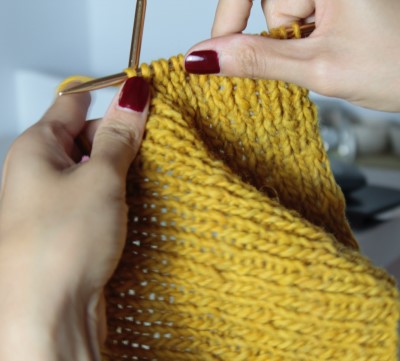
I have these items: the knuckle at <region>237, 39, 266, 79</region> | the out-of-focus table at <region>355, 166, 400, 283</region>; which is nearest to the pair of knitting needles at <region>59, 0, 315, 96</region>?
the knuckle at <region>237, 39, 266, 79</region>

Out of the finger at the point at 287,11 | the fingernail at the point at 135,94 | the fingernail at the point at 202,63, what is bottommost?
the fingernail at the point at 135,94

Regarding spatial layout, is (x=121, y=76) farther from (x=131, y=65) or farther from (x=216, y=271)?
(x=216, y=271)

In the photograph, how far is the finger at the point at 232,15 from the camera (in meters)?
0.72

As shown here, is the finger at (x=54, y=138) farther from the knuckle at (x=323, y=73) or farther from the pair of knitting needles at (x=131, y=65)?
the knuckle at (x=323, y=73)

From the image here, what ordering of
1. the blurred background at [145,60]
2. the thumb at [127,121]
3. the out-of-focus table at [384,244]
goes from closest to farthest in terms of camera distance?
the thumb at [127,121] < the out-of-focus table at [384,244] < the blurred background at [145,60]

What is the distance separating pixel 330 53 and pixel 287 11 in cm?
15

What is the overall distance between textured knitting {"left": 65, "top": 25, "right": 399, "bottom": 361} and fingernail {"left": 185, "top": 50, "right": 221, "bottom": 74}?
2 centimetres

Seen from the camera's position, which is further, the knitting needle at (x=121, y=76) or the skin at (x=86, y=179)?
the knitting needle at (x=121, y=76)

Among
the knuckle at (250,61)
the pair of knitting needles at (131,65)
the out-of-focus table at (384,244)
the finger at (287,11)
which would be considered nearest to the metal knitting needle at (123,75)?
the pair of knitting needles at (131,65)

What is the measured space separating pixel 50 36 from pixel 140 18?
1496mm

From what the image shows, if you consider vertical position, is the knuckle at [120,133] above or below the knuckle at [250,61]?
below

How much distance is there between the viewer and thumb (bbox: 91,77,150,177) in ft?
1.82

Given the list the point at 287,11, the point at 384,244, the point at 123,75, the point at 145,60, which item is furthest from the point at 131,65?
the point at 145,60

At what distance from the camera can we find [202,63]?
0.59 metres
